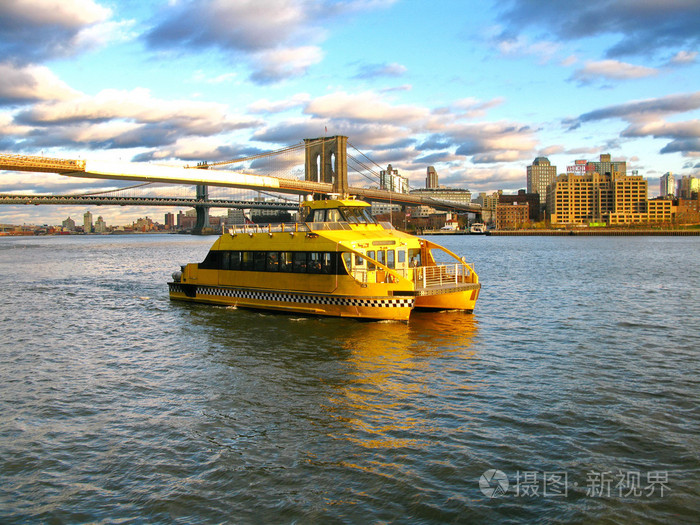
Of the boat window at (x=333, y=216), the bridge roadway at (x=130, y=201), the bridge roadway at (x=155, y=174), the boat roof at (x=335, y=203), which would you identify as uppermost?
the bridge roadway at (x=155, y=174)

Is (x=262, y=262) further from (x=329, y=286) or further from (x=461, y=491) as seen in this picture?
(x=461, y=491)

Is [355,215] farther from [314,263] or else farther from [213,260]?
[213,260]

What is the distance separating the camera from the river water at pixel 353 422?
7.45m

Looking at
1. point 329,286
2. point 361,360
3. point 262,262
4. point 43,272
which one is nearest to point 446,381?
point 361,360

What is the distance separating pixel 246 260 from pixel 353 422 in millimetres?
14449

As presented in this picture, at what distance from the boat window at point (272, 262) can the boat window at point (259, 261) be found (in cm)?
25

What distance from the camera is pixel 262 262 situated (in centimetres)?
2283

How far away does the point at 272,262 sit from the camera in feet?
73.4

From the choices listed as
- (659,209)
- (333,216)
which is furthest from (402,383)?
(659,209)

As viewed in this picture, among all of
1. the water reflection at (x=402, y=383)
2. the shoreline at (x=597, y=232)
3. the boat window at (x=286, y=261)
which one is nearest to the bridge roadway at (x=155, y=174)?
the boat window at (x=286, y=261)

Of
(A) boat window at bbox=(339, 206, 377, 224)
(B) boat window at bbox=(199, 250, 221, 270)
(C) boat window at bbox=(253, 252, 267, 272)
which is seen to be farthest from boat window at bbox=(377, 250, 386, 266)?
(B) boat window at bbox=(199, 250, 221, 270)

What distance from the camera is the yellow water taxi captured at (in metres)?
19.5

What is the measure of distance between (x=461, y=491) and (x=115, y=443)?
5.95m

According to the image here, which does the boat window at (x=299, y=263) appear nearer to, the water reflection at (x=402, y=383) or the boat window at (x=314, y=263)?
the boat window at (x=314, y=263)
